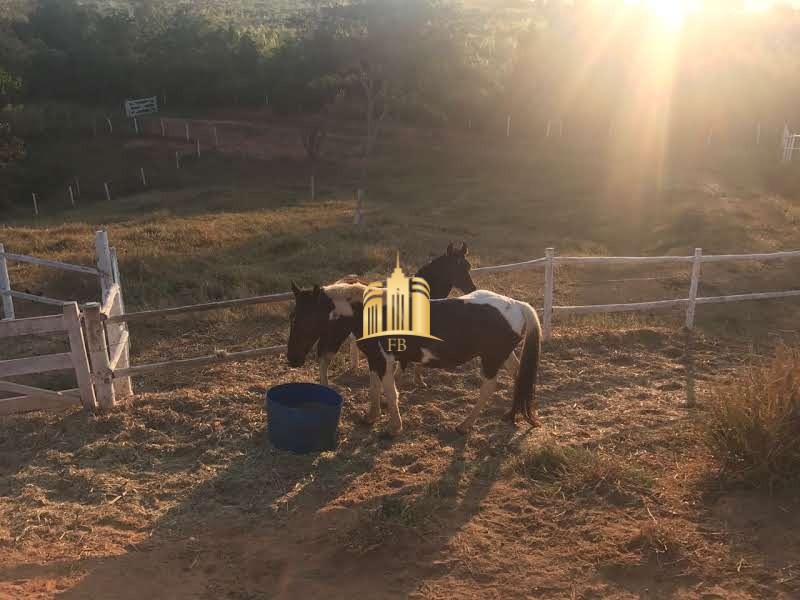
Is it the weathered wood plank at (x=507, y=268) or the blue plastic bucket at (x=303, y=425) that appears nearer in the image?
the blue plastic bucket at (x=303, y=425)

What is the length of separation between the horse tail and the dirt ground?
290mm

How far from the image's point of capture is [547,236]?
734 inches

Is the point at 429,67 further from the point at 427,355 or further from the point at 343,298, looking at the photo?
the point at 427,355

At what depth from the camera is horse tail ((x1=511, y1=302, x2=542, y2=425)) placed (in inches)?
227

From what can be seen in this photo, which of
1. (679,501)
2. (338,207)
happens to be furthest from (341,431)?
(338,207)

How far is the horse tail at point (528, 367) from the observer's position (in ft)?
18.9

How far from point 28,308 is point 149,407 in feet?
20.0

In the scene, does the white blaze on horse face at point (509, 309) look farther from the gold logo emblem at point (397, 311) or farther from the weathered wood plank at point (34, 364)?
the weathered wood plank at point (34, 364)

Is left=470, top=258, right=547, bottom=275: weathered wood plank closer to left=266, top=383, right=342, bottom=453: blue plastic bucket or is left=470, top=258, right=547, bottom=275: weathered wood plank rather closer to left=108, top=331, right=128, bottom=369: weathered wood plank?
left=266, top=383, right=342, bottom=453: blue plastic bucket

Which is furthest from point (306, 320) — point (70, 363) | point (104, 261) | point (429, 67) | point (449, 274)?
point (429, 67)

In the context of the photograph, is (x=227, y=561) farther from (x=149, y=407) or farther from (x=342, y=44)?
(x=342, y=44)

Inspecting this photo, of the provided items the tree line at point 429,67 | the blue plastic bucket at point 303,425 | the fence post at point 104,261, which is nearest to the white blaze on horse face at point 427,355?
the blue plastic bucket at point 303,425

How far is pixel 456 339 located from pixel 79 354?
3509 mm

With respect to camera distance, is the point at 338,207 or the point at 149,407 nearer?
the point at 149,407
